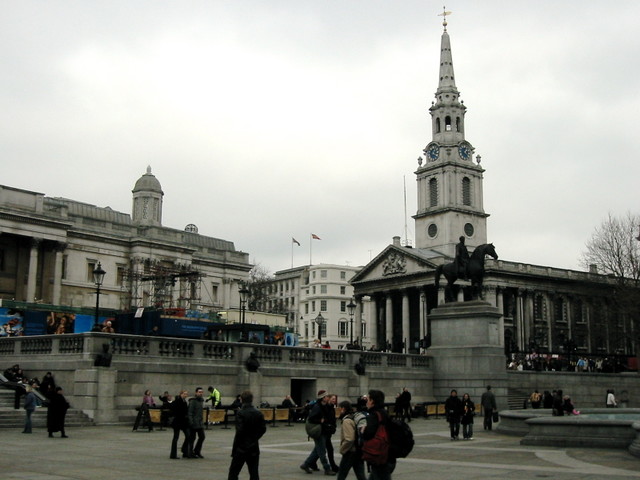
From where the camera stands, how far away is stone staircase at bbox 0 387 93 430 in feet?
82.3

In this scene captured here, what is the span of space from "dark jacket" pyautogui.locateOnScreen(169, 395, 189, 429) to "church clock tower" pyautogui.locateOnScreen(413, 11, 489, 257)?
93.3m

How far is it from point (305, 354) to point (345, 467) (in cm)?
2247

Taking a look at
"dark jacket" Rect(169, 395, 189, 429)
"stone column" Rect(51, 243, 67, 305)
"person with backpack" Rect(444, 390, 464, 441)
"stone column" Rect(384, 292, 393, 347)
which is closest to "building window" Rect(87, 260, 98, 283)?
"stone column" Rect(51, 243, 67, 305)

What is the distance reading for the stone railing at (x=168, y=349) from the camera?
2805 centimetres

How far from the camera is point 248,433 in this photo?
12531mm

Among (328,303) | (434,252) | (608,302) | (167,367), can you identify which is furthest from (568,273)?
(167,367)

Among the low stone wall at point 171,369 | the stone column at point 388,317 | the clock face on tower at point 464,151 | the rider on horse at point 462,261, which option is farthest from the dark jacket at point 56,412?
the clock face on tower at point 464,151

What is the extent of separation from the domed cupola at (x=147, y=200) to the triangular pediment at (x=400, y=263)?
30221 millimetres

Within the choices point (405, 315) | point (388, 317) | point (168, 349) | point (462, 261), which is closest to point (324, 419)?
point (168, 349)

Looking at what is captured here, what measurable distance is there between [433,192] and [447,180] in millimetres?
3740

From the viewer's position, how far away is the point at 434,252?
11050cm

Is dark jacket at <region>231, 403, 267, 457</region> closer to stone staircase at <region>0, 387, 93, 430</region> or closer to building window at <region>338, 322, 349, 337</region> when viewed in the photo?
stone staircase at <region>0, 387, 93, 430</region>

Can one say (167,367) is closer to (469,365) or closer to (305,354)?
(305,354)

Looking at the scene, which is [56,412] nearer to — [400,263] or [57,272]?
[57,272]
